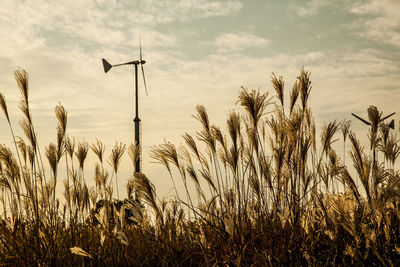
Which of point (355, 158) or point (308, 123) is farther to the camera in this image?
point (308, 123)

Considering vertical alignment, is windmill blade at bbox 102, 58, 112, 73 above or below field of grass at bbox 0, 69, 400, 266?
above

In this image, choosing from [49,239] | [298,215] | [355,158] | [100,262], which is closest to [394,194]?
[355,158]

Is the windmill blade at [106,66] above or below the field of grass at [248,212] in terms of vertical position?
above

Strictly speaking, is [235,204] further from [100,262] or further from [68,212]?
[68,212]

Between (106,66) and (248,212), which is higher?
(106,66)

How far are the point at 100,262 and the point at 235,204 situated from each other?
148 cm

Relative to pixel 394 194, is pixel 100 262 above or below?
below

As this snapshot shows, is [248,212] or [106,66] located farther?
[106,66]

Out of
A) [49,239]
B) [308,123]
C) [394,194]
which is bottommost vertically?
[49,239]

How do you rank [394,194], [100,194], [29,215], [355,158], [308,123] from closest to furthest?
[394,194]
[355,158]
[308,123]
[29,215]
[100,194]

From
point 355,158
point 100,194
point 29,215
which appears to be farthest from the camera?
point 100,194

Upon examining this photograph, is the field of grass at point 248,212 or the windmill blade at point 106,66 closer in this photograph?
the field of grass at point 248,212

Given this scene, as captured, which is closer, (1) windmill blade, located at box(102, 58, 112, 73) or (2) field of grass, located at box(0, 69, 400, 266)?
(2) field of grass, located at box(0, 69, 400, 266)

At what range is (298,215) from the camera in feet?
12.1
